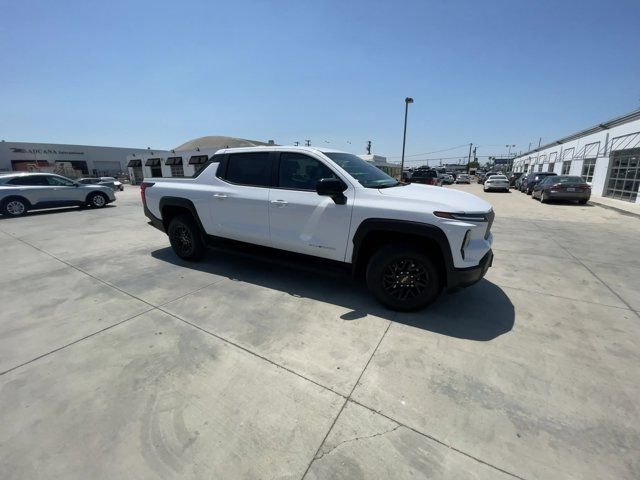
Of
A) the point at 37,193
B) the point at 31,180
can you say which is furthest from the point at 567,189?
the point at 31,180

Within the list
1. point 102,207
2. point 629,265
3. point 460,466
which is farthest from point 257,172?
point 102,207

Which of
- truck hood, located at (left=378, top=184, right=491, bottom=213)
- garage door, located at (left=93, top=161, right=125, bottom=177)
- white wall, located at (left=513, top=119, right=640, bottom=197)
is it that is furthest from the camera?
garage door, located at (left=93, top=161, right=125, bottom=177)

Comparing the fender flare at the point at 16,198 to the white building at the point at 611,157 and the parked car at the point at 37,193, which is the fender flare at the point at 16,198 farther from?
the white building at the point at 611,157

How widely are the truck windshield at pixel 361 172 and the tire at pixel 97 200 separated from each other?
13.3 metres

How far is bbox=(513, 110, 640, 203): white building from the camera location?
16.0m

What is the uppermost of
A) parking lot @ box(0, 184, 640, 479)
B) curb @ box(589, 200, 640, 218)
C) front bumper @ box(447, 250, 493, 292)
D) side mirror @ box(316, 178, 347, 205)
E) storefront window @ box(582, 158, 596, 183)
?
storefront window @ box(582, 158, 596, 183)

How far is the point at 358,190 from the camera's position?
3564mm

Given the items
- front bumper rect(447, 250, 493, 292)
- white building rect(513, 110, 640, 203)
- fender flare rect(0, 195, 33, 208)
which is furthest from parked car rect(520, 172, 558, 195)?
fender flare rect(0, 195, 33, 208)

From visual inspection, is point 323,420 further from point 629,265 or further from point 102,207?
point 102,207

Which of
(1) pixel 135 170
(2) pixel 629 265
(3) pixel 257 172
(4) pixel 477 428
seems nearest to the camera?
(4) pixel 477 428

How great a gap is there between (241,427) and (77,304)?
312 cm

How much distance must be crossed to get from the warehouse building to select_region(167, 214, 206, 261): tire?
54.5 meters

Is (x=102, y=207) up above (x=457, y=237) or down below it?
below

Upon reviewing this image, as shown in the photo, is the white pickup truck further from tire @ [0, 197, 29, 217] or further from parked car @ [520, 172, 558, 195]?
parked car @ [520, 172, 558, 195]
